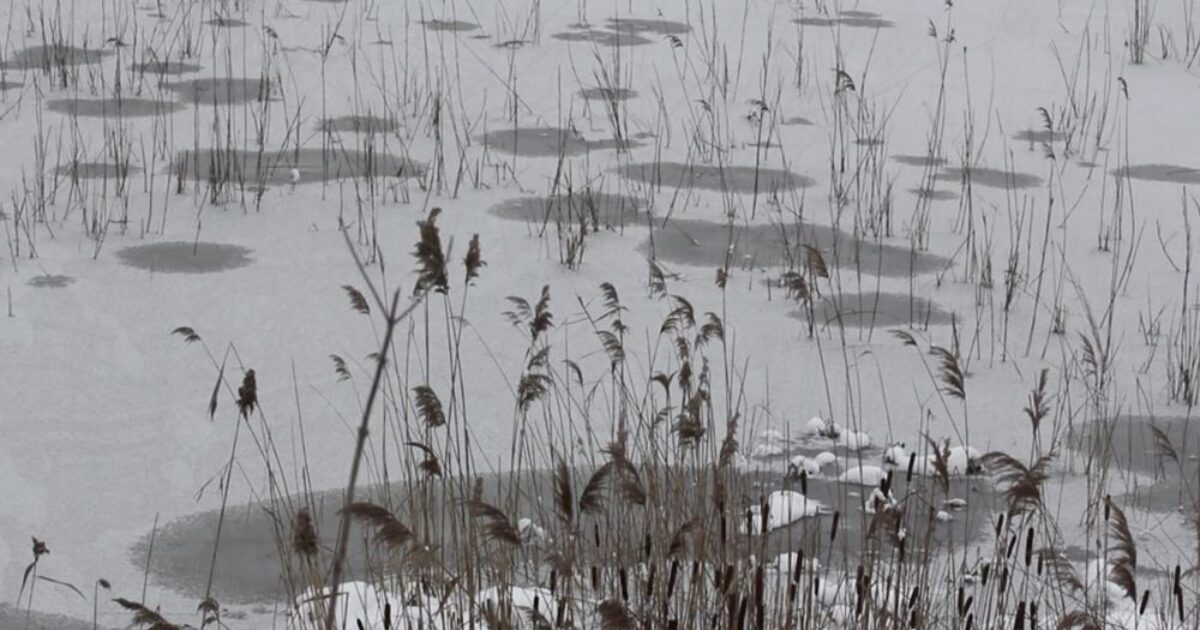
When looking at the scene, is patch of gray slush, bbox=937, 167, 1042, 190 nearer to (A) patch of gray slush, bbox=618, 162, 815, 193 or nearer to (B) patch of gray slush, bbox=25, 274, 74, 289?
(A) patch of gray slush, bbox=618, 162, 815, 193

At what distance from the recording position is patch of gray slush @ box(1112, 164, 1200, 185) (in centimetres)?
604

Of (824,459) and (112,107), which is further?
(112,107)

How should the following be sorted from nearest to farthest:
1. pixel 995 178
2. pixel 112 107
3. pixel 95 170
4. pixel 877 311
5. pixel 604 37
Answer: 1. pixel 877 311
2. pixel 95 170
3. pixel 995 178
4. pixel 112 107
5. pixel 604 37

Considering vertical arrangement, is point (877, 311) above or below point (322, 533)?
above

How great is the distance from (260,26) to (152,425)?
4.59m

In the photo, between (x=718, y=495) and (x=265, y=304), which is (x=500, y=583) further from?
(x=265, y=304)

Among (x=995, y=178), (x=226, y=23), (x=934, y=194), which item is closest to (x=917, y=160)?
(x=995, y=178)

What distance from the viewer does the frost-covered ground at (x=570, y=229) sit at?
12.0ft

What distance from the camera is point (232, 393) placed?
3791 mm

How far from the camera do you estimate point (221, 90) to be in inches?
270

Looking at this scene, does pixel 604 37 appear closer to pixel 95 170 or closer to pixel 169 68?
pixel 169 68

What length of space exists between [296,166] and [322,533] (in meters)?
2.83

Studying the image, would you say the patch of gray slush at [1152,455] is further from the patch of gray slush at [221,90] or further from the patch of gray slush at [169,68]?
the patch of gray slush at [169,68]

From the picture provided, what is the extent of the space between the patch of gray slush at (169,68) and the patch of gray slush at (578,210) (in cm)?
217
